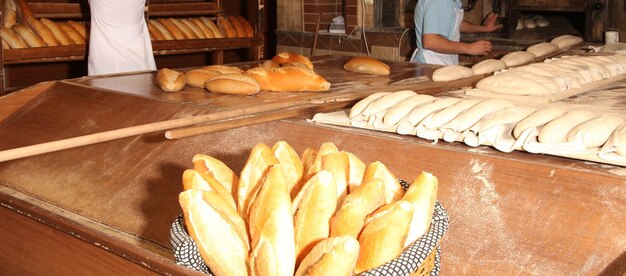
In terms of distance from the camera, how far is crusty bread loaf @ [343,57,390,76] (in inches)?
137

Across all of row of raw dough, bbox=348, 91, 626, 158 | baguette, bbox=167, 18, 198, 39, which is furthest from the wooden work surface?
baguette, bbox=167, 18, 198, 39

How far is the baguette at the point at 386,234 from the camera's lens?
1.10m

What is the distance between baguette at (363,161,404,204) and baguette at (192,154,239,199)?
0.26 metres

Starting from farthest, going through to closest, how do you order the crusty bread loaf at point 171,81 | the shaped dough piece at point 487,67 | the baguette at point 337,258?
1. the shaped dough piece at point 487,67
2. the crusty bread loaf at point 171,81
3. the baguette at point 337,258

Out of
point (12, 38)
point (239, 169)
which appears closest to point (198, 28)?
point (12, 38)

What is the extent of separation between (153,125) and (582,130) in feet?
3.92

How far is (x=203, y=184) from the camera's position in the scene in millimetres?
1222

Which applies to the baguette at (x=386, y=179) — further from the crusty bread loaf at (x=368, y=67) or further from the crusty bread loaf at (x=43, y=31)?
the crusty bread loaf at (x=43, y=31)

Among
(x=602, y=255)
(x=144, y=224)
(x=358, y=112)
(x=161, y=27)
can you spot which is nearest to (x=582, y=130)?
(x=602, y=255)

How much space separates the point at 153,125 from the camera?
6.89ft

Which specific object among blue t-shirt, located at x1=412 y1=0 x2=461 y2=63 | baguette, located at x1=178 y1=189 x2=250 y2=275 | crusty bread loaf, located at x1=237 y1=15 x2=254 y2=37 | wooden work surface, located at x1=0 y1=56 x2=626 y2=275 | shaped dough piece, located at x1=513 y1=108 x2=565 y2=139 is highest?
blue t-shirt, located at x1=412 y1=0 x2=461 y2=63

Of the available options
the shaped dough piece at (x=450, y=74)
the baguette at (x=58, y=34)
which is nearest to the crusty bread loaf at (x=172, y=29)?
the baguette at (x=58, y=34)

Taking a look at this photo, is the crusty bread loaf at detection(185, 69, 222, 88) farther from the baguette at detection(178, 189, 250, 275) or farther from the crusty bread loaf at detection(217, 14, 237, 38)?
the crusty bread loaf at detection(217, 14, 237, 38)

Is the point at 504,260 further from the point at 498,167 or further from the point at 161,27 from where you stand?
the point at 161,27
